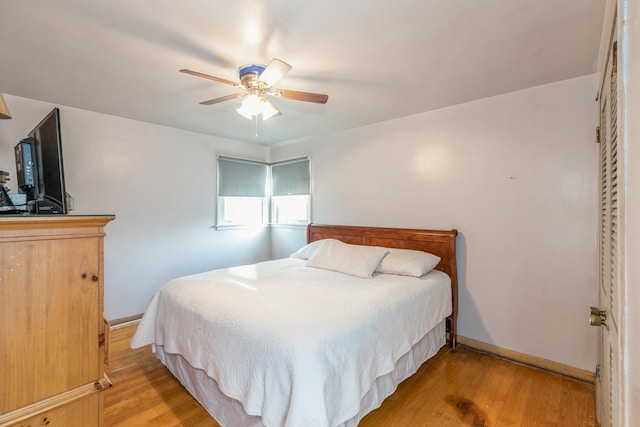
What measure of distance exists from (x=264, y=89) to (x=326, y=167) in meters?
2.00

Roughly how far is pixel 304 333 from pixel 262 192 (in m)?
3.45

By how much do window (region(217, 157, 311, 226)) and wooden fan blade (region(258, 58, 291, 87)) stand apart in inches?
93.3

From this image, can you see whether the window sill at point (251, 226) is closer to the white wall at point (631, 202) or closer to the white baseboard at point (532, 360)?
the white baseboard at point (532, 360)

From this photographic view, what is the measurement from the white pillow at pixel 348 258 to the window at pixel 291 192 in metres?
1.22

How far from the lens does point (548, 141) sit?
2375 mm

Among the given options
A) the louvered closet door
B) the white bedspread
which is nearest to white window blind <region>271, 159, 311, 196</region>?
the white bedspread

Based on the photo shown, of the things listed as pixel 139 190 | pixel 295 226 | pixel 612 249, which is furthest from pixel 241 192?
pixel 612 249

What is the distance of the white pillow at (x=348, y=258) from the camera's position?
267cm

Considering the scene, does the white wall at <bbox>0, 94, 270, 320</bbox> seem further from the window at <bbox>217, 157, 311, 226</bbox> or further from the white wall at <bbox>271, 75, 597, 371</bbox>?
the white wall at <bbox>271, 75, 597, 371</bbox>

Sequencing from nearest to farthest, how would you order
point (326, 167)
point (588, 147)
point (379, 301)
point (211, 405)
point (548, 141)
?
point (211, 405) < point (379, 301) < point (588, 147) < point (548, 141) < point (326, 167)

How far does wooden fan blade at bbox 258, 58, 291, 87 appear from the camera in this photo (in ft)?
5.39

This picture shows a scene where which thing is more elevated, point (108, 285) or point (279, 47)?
point (279, 47)

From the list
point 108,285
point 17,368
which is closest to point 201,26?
point 17,368

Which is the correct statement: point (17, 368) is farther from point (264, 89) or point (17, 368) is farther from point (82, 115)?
point (82, 115)
